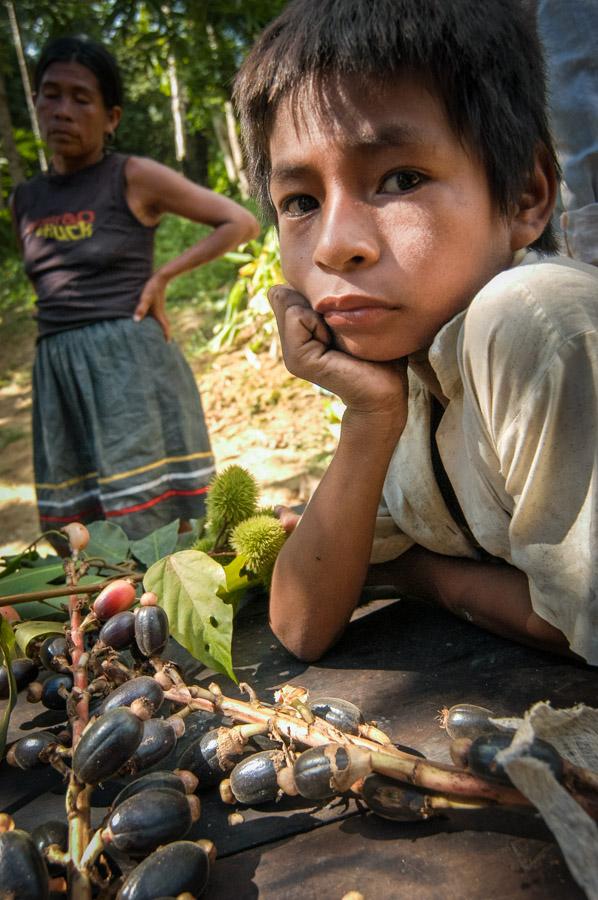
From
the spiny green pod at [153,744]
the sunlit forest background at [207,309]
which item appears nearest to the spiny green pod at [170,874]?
the spiny green pod at [153,744]

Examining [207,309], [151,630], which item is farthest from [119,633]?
[207,309]

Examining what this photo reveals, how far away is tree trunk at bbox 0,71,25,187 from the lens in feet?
19.4

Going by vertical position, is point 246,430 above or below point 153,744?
below

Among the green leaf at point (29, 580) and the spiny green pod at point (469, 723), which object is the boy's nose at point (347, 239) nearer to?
the spiny green pod at point (469, 723)

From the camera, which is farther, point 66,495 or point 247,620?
point 66,495

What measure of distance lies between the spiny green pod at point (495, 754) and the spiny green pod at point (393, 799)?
0.06 metres

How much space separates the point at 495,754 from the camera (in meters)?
0.60

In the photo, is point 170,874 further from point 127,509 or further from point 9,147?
point 9,147

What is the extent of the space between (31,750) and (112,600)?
21cm

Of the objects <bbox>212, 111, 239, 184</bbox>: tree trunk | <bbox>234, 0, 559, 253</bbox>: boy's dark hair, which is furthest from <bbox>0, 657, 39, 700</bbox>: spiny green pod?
<bbox>212, 111, 239, 184</bbox>: tree trunk

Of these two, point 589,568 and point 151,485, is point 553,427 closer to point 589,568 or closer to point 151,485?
point 589,568

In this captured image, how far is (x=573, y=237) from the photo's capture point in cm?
152

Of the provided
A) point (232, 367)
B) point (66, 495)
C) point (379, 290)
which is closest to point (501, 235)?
point (379, 290)

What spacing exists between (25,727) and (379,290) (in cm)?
78
